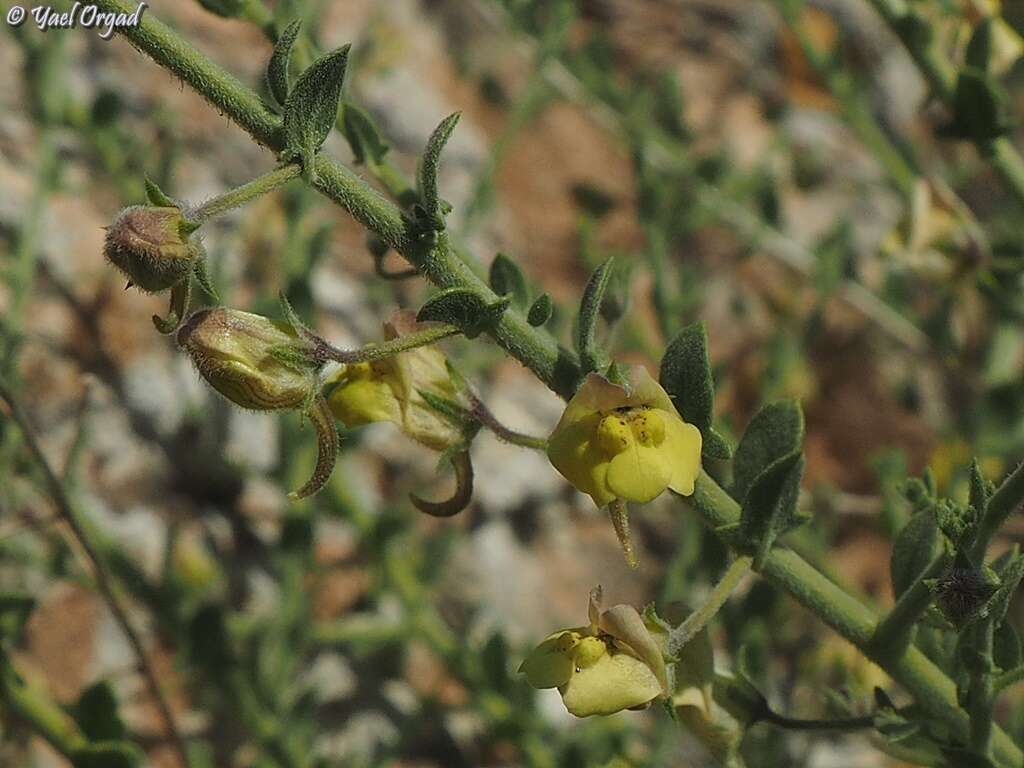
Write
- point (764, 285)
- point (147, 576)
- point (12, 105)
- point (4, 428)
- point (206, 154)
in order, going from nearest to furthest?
point (4, 428)
point (147, 576)
point (12, 105)
point (206, 154)
point (764, 285)

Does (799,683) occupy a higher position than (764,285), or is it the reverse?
(764,285)

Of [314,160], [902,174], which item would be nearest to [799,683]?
[902,174]

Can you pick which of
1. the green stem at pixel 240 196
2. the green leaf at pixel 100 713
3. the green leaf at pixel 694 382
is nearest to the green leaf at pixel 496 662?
the green leaf at pixel 100 713

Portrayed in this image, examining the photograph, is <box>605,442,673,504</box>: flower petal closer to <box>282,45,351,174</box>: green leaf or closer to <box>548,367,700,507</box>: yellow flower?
<box>548,367,700,507</box>: yellow flower

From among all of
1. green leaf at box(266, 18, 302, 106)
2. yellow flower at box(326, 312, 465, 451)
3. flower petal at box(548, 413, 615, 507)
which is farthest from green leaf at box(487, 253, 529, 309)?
green leaf at box(266, 18, 302, 106)

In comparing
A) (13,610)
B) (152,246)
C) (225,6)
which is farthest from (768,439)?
(13,610)

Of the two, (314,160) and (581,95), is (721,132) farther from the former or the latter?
(314,160)

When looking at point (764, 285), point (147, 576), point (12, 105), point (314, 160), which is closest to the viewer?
point (314, 160)

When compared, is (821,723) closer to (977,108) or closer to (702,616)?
(702,616)
